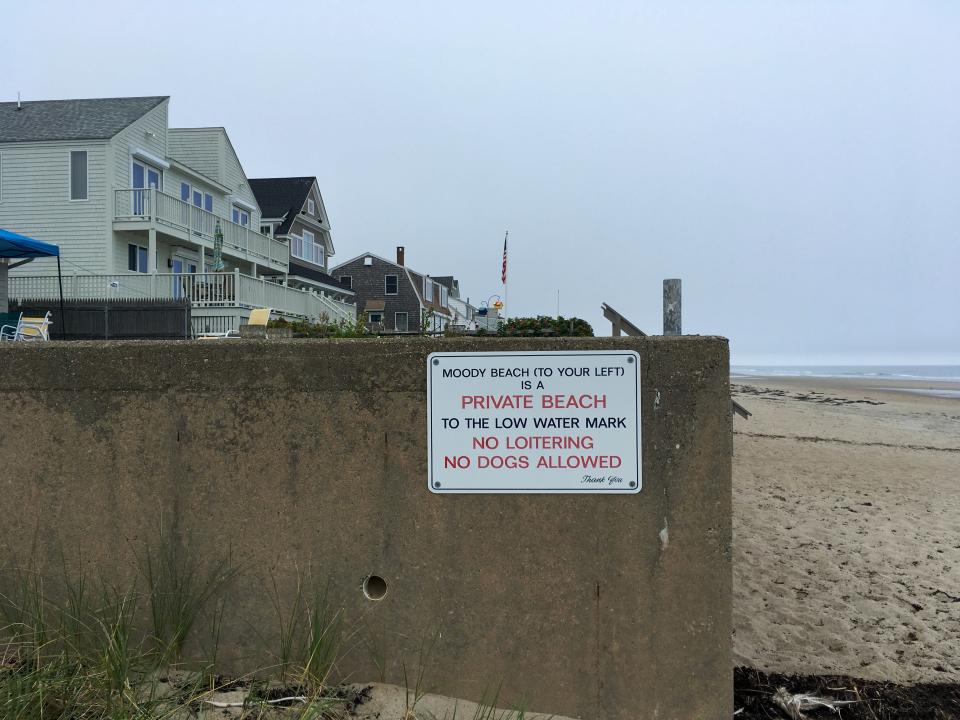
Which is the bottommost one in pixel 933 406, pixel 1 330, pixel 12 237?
pixel 933 406

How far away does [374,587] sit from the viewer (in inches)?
133

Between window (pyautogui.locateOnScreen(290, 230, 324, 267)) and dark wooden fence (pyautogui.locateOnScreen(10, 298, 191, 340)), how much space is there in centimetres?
2228

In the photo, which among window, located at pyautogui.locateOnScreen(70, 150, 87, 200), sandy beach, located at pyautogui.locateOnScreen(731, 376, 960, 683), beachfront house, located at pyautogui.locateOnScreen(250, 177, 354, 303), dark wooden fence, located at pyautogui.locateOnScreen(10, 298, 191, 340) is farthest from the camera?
beachfront house, located at pyautogui.locateOnScreen(250, 177, 354, 303)

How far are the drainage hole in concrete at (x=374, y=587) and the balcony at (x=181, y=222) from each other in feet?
82.1

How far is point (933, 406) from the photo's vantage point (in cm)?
2798

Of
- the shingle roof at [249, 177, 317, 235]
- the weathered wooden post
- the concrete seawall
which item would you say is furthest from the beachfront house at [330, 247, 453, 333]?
the concrete seawall

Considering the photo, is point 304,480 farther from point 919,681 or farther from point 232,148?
point 232,148

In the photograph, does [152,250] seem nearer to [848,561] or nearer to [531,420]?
[848,561]

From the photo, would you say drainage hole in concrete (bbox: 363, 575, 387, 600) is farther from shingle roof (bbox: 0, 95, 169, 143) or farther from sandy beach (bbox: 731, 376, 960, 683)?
shingle roof (bbox: 0, 95, 169, 143)

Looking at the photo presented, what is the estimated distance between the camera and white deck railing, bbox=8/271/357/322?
2181 cm

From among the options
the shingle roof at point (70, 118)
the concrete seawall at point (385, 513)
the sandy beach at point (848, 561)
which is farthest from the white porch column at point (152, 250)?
the concrete seawall at point (385, 513)

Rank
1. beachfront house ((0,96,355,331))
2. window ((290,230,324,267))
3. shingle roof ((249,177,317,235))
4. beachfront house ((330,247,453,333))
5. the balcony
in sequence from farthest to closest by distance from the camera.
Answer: beachfront house ((330,247,453,333)) < window ((290,230,324,267)) < shingle roof ((249,177,317,235)) < the balcony < beachfront house ((0,96,355,331))

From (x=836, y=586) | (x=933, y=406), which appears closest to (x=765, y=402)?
(x=933, y=406)

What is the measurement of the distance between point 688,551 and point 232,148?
3533 centimetres
